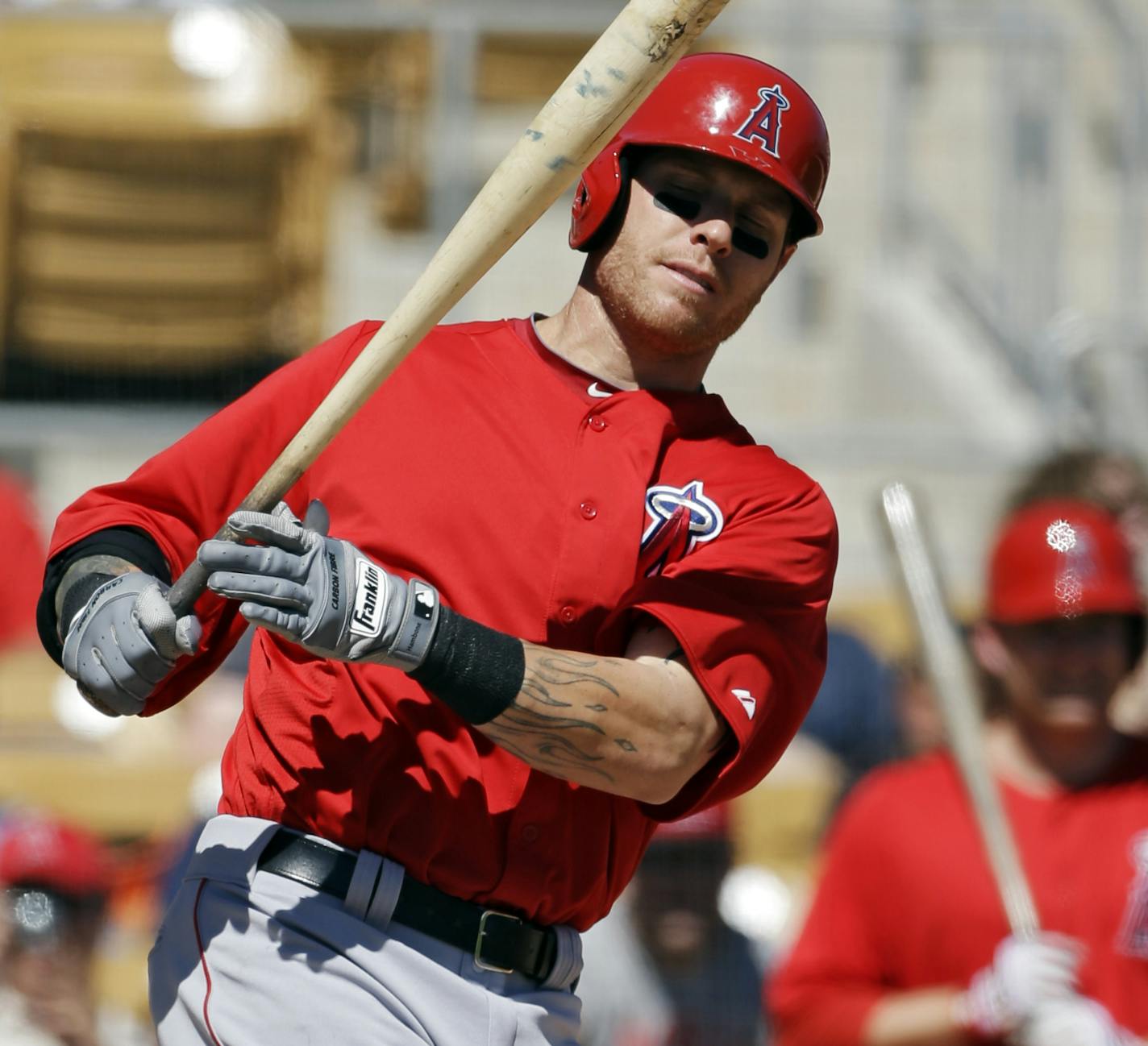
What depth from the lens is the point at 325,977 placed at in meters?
2.51

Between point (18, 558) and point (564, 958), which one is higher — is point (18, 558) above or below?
above

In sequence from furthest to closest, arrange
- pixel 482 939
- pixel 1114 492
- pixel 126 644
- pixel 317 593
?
pixel 1114 492 → pixel 482 939 → pixel 126 644 → pixel 317 593

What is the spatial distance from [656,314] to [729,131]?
259 mm

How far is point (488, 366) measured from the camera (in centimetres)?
278

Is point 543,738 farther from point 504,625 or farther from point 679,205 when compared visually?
point 679,205

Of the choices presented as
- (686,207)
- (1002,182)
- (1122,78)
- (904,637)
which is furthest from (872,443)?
(686,207)

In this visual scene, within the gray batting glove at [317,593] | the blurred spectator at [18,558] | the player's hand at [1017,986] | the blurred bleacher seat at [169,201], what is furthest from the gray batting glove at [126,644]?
the blurred bleacher seat at [169,201]

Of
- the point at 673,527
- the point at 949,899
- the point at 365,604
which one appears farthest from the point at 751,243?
the point at 949,899

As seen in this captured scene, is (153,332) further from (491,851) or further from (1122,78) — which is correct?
(491,851)

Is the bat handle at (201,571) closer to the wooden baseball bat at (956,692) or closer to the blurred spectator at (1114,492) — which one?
the wooden baseball bat at (956,692)

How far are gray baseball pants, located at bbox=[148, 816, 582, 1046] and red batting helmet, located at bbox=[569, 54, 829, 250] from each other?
958 mm

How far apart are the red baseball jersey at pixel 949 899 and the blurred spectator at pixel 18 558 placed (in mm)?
2783

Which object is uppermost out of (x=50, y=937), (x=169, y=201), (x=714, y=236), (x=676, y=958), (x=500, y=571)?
(x=169, y=201)

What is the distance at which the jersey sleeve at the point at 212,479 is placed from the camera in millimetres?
2662
